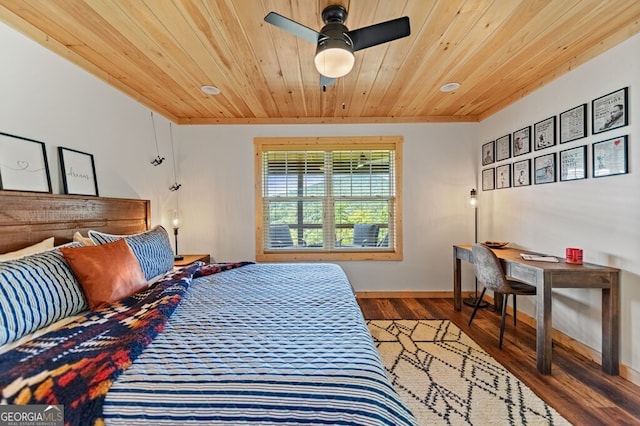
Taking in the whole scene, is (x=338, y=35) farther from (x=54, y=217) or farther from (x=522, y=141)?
(x=522, y=141)

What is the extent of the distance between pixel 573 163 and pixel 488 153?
1.24m

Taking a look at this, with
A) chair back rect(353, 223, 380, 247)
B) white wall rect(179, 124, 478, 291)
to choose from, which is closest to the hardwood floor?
white wall rect(179, 124, 478, 291)

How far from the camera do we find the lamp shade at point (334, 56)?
5.27 feet

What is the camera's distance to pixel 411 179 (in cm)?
382

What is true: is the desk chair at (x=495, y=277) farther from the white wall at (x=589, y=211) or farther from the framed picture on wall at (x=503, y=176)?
the framed picture on wall at (x=503, y=176)

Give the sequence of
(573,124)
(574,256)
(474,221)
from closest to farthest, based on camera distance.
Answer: (574,256), (573,124), (474,221)

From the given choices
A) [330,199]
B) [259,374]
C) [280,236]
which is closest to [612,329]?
[259,374]

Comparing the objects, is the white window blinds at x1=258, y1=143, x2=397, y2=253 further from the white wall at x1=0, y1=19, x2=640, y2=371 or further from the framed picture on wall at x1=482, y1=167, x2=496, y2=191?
the framed picture on wall at x1=482, y1=167, x2=496, y2=191

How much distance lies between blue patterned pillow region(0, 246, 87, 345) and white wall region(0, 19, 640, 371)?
3.03 feet

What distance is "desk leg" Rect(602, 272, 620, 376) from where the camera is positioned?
1.98m

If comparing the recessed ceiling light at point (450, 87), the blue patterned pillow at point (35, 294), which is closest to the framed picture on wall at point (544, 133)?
the recessed ceiling light at point (450, 87)

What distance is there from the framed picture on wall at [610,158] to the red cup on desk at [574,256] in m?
0.62

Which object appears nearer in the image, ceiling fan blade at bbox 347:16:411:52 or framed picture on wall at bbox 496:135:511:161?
ceiling fan blade at bbox 347:16:411:52
